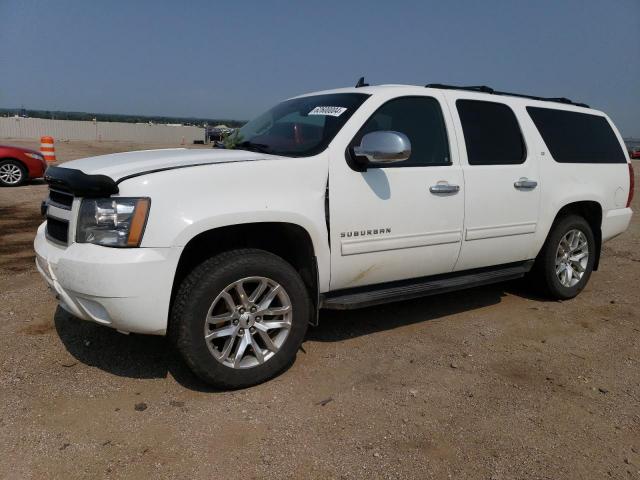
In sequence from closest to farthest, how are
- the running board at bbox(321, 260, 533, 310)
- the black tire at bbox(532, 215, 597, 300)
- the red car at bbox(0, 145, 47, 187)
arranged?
the running board at bbox(321, 260, 533, 310), the black tire at bbox(532, 215, 597, 300), the red car at bbox(0, 145, 47, 187)

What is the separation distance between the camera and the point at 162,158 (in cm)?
315

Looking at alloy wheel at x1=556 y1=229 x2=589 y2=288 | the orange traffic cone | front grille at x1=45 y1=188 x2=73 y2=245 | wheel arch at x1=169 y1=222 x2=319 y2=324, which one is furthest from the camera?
the orange traffic cone

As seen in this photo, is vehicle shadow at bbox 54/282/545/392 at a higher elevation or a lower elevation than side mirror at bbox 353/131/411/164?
lower

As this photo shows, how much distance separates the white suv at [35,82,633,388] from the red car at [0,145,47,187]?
8776 millimetres

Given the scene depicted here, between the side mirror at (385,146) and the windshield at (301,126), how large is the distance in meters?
0.29

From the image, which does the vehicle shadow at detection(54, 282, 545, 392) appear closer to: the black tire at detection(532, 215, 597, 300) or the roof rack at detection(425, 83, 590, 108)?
the black tire at detection(532, 215, 597, 300)

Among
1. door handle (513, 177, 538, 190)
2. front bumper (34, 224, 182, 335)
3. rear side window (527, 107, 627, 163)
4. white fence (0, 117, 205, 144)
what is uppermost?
rear side window (527, 107, 627, 163)

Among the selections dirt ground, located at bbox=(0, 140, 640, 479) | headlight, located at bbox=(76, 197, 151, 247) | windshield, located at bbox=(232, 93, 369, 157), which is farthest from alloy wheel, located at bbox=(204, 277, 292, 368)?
windshield, located at bbox=(232, 93, 369, 157)

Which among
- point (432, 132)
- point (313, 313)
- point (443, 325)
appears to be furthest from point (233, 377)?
point (432, 132)

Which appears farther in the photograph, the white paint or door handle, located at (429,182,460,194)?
door handle, located at (429,182,460,194)

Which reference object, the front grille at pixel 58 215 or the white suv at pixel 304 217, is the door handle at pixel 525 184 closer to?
the white suv at pixel 304 217

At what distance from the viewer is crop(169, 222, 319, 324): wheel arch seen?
307 centimetres

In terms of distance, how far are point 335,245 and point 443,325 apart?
1.50 m

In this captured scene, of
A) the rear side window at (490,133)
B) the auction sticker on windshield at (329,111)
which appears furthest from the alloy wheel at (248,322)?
the rear side window at (490,133)
